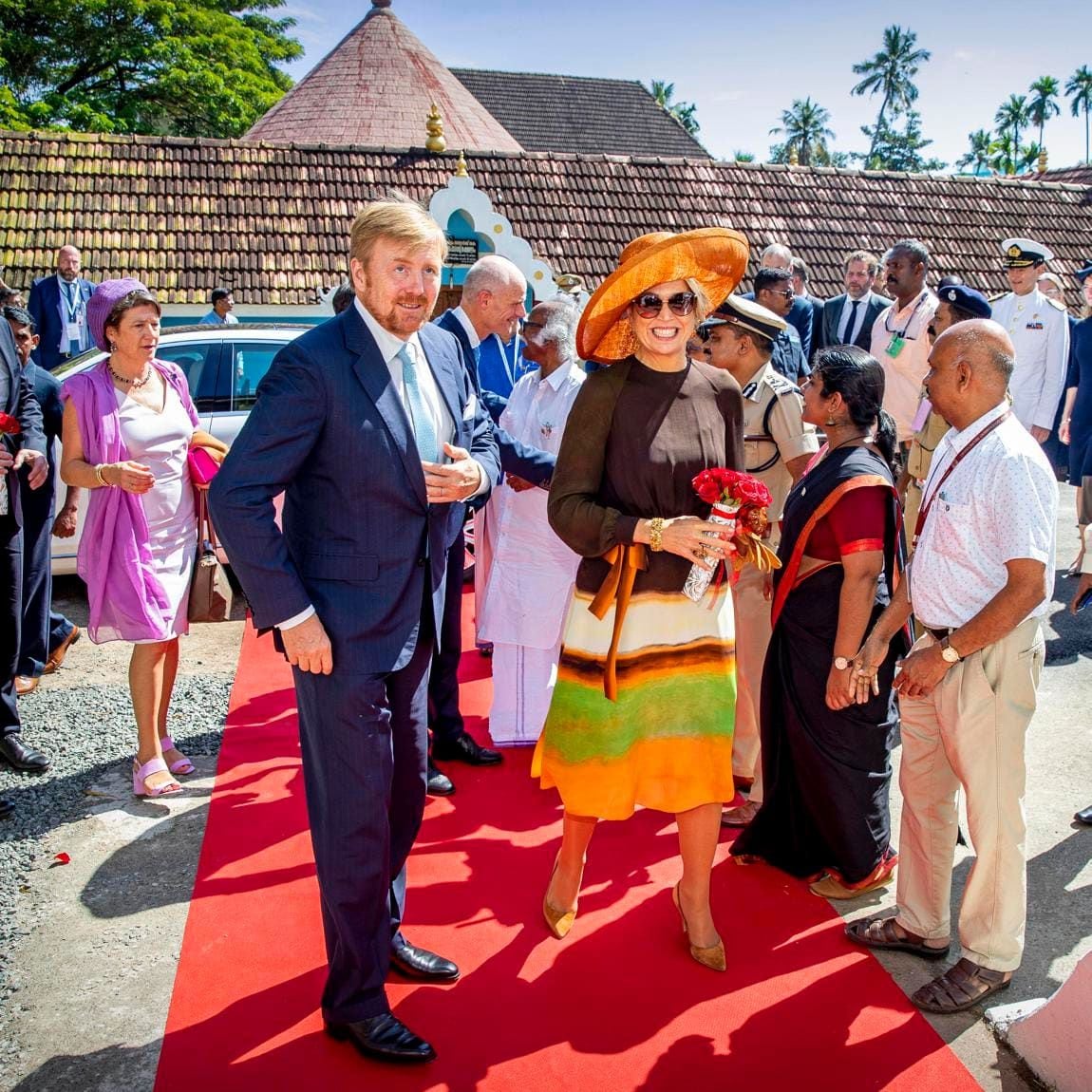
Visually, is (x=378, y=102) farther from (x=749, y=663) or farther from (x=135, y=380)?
(x=749, y=663)

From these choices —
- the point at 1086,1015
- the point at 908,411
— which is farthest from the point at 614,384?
the point at 908,411

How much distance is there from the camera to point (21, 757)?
4.62 metres

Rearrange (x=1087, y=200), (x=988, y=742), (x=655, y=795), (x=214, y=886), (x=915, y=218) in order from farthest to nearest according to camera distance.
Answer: (x=1087, y=200) → (x=915, y=218) → (x=214, y=886) → (x=655, y=795) → (x=988, y=742)

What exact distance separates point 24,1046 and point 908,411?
6.43 m

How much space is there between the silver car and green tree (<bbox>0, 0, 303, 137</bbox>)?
68.6ft

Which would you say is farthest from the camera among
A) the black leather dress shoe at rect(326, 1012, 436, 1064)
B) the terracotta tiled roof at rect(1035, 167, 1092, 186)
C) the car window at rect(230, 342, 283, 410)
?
the terracotta tiled roof at rect(1035, 167, 1092, 186)

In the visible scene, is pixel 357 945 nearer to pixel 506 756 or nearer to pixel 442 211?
pixel 506 756

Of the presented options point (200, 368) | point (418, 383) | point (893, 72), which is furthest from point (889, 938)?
point (893, 72)

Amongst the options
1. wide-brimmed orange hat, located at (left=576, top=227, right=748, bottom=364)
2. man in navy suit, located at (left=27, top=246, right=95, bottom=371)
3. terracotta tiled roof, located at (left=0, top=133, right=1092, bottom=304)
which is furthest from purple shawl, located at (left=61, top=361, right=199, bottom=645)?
terracotta tiled roof, located at (left=0, top=133, right=1092, bottom=304)

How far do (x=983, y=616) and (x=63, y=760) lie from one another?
4.11 m

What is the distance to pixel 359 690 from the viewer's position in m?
2.71

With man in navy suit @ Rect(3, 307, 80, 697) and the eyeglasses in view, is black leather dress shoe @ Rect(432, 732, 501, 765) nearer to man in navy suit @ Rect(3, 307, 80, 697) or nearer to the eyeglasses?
man in navy suit @ Rect(3, 307, 80, 697)

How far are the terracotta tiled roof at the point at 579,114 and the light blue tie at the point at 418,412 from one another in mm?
27612

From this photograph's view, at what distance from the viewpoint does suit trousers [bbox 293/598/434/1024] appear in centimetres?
272
